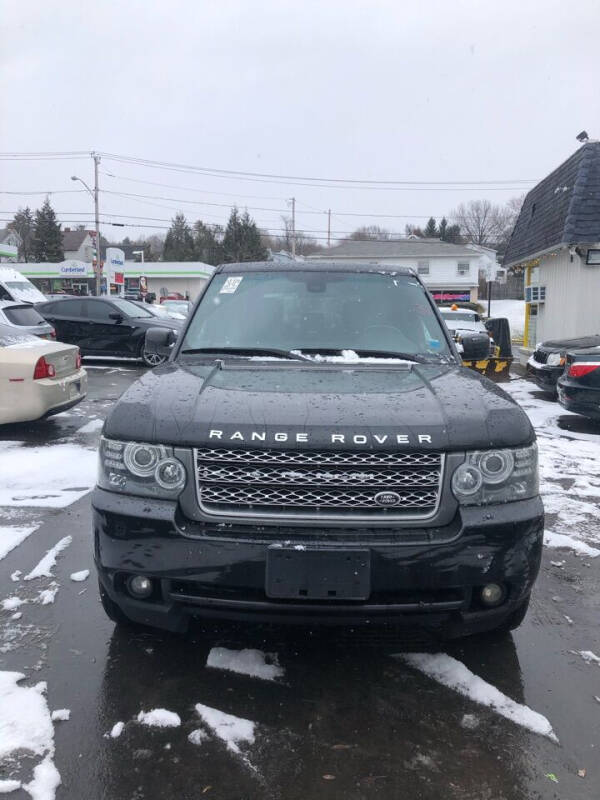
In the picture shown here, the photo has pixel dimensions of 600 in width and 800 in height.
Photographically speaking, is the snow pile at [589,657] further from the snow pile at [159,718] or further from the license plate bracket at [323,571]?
the snow pile at [159,718]

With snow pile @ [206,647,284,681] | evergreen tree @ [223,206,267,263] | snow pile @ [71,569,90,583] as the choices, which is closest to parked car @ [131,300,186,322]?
snow pile @ [71,569,90,583]

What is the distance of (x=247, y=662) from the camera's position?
2918 millimetres

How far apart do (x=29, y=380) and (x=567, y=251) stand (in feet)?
40.1

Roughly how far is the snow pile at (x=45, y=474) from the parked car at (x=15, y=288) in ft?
24.1

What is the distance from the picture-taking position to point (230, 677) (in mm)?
2801

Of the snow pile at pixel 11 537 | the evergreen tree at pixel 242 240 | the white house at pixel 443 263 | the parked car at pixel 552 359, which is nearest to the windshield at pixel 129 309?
the parked car at pixel 552 359

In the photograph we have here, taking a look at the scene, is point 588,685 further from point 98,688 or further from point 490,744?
point 98,688

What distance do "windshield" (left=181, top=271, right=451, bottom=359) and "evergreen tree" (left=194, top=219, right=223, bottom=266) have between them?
224ft

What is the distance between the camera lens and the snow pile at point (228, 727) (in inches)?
94.7

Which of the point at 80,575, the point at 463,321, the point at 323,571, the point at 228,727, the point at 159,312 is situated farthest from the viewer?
the point at 159,312

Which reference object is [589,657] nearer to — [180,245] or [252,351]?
[252,351]

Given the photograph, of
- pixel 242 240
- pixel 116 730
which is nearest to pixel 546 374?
pixel 116 730

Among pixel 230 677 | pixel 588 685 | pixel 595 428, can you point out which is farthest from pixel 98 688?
pixel 595 428

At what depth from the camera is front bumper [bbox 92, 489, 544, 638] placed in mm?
2404
